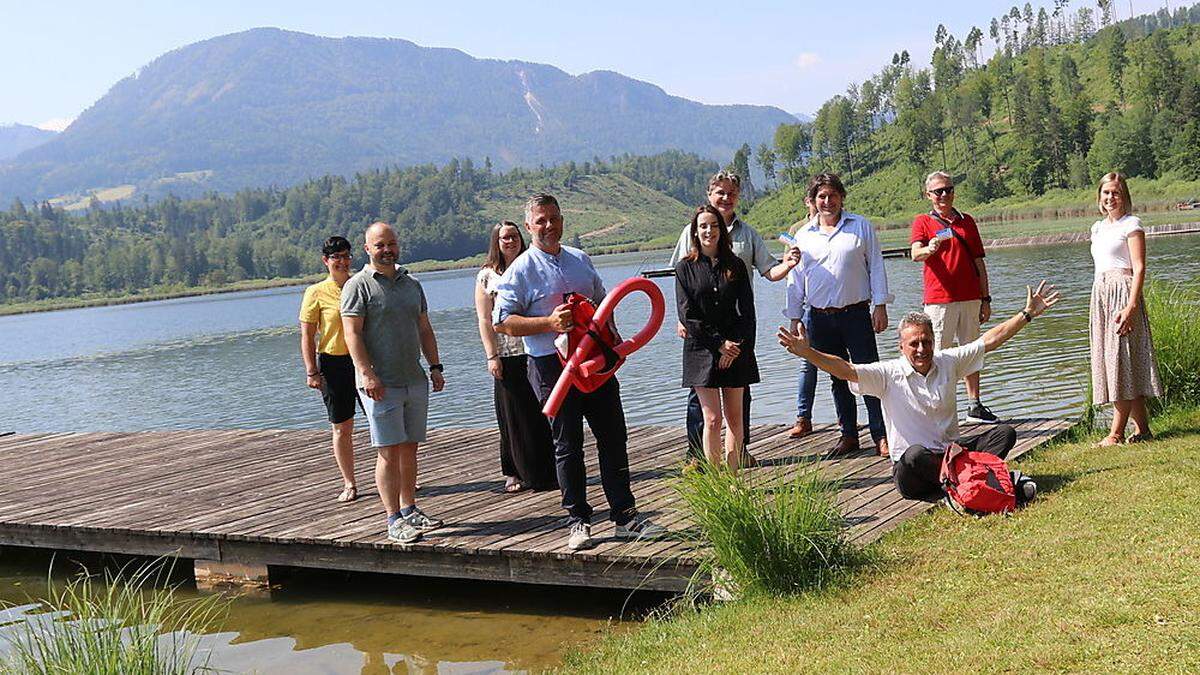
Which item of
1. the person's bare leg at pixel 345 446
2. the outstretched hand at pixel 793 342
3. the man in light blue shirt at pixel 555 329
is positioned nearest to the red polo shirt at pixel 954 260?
the outstretched hand at pixel 793 342

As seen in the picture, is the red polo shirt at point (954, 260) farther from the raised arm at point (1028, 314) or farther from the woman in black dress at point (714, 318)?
the woman in black dress at point (714, 318)

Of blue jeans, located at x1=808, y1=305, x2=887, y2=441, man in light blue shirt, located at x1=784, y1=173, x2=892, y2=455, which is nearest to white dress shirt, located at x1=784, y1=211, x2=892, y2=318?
man in light blue shirt, located at x1=784, y1=173, x2=892, y2=455

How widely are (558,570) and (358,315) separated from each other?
6.79ft

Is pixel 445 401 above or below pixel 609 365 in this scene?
below

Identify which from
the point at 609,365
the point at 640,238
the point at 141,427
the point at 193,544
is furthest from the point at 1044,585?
the point at 640,238

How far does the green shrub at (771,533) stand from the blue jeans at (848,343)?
2537mm

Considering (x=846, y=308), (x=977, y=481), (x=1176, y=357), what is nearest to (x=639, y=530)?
(x=977, y=481)

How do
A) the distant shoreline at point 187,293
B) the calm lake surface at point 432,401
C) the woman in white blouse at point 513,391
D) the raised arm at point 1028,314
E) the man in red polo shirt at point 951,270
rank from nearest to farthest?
1. the raised arm at point 1028,314
2. the calm lake surface at point 432,401
3. the woman in white blouse at point 513,391
4. the man in red polo shirt at point 951,270
5. the distant shoreline at point 187,293

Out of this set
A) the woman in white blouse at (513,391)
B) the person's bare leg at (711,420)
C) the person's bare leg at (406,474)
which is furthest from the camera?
the woman in white blouse at (513,391)

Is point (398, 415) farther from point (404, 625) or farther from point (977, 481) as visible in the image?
point (977, 481)

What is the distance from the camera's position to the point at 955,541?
20.1 feet

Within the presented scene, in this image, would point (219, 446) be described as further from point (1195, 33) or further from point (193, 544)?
point (1195, 33)

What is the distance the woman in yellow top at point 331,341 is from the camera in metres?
8.65

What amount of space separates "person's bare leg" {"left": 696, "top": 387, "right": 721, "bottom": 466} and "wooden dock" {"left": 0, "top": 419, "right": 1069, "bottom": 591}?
45 cm
